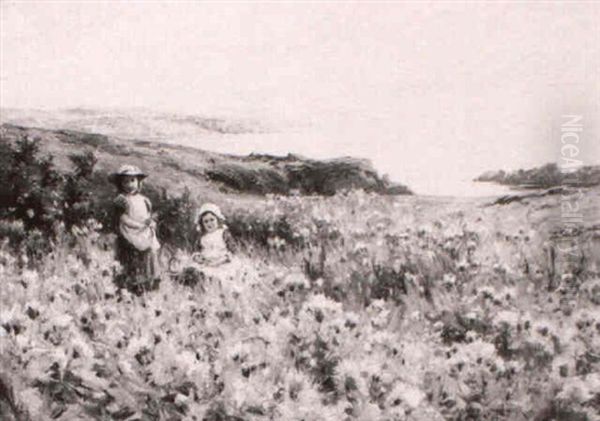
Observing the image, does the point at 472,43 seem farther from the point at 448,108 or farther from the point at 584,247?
the point at 584,247

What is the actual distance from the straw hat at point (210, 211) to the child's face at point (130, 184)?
0.19 metres

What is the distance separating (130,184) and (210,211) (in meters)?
0.24

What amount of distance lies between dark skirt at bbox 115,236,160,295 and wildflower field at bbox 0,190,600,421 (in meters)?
0.03

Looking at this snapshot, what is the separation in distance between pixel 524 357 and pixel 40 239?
55.6 inches

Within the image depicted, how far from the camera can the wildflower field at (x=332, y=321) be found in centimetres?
241

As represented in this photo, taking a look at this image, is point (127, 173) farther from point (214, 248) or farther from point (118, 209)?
point (214, 248)

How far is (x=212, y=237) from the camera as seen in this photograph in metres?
2.75

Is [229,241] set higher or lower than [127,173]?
lower

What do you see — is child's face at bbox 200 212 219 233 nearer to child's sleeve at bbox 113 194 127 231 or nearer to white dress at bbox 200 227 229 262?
white dress at bbox 200 227 229 262

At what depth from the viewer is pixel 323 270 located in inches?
108

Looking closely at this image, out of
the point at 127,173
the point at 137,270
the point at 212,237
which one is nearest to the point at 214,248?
the point at 212,237

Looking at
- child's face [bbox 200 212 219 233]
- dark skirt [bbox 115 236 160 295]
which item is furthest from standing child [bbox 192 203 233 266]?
dark skirt [bbox 115 236 160 295]
